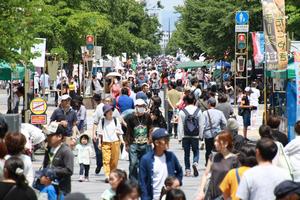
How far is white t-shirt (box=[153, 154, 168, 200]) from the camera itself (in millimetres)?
10344

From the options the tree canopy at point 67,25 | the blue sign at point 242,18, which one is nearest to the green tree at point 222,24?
the tree canopy at point 67,25

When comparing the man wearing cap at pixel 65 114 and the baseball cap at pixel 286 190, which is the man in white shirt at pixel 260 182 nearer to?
the baseball cap at pixel 286 190

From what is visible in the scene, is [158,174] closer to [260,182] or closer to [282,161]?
[282,161]

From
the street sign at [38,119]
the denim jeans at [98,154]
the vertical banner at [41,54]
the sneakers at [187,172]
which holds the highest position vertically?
the vertical banner at [41,54]

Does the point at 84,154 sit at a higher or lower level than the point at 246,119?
lower

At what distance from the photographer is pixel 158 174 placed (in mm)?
10344

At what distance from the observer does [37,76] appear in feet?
157

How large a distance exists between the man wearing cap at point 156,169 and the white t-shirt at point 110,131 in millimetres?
5951

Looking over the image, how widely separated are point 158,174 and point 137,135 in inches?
189

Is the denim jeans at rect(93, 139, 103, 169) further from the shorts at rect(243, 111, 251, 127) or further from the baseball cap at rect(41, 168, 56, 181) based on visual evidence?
the shorts at rect(243, 111, 251, 127)

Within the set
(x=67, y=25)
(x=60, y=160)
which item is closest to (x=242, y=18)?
(x=67, y=25)

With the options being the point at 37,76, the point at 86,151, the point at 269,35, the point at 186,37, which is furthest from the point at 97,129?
the point at 186,37

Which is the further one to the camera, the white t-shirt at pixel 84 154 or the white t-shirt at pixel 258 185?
the white t-shirt at pixel 84 154

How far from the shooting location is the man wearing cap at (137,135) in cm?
1512
